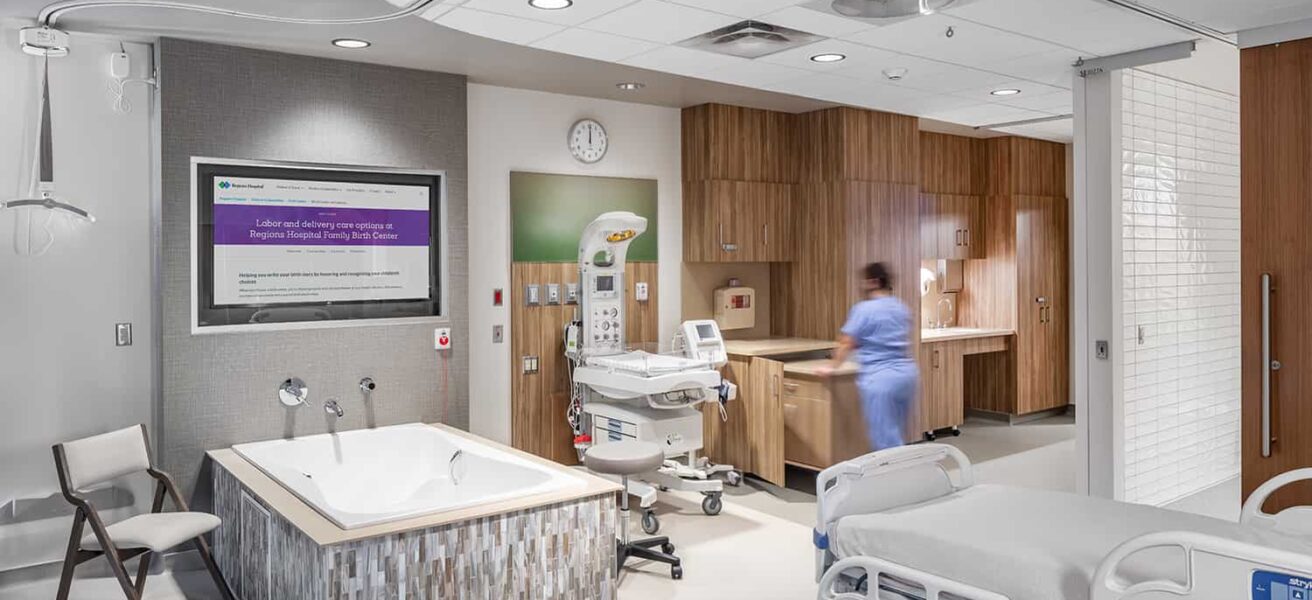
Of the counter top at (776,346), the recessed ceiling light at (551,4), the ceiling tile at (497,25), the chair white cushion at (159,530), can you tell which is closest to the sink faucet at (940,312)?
the counter top at (776,346)

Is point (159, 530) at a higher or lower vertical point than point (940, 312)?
lower

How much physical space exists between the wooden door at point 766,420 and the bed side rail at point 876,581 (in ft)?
8.62

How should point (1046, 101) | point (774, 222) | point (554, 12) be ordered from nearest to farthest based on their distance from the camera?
point (554, 12)
point (1046, 101)
point (774, 222)

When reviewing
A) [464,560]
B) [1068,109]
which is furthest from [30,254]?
[1068,109]

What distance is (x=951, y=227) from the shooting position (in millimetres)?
7430

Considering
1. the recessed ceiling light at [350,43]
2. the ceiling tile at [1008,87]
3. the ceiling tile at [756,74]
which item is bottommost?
the ceiling tile at [756,74]

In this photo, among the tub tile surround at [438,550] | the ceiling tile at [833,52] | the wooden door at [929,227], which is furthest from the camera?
the wooden door at [929,227]

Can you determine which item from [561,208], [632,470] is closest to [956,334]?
[561,208]

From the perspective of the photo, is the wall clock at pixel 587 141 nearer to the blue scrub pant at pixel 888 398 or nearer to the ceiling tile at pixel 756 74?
the ceiling tile at pixel 756 74

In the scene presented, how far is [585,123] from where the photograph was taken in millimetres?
5605

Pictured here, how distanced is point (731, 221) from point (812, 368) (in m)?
1.22

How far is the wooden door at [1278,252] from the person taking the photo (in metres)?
3.48

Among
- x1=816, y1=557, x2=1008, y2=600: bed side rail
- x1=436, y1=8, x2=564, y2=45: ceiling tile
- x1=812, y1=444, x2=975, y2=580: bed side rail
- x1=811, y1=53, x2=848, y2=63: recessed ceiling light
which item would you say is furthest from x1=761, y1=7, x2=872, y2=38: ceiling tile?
x1=816, y1=557, x2=1008, y2=600: bed side rail

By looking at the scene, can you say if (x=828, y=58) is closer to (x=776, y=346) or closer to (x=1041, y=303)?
(x=776, y=346)
